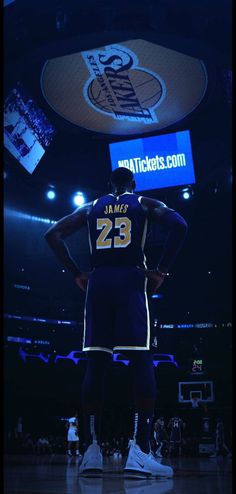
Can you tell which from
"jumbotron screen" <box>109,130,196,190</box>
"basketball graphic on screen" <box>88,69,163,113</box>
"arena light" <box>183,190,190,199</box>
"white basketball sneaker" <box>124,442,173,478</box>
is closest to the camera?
"white basketball sneaker" <box>124,442,173,478</box>

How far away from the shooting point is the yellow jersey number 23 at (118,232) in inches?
139

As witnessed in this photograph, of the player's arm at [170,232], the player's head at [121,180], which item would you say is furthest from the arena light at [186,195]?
the player's arm at [170,232]

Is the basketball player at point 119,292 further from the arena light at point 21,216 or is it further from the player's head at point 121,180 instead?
the arena light at point 21,216

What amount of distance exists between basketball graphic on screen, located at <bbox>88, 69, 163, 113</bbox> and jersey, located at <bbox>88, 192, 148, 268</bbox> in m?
9.29

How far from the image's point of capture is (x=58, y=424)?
22.0 meters

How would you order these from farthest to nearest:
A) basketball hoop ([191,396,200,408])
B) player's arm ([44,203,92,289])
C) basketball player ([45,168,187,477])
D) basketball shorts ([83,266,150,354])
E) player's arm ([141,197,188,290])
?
basketball hoop ([191,396,200,408]), player's arm ([44,203,92,289]), player's arm ([141,197,188,290]), basketball shorts ([83,266,150,354]), basketball player ([45,168,187,477])

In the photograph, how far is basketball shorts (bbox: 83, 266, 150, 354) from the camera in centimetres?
335

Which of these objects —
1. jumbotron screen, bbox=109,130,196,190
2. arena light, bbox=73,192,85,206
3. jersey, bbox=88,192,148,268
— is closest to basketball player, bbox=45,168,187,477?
jersey, bbox=88,192,148,268

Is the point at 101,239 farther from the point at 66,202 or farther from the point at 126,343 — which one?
the point at 66,202

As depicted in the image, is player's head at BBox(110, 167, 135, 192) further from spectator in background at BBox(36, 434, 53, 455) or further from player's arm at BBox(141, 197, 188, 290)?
spectator in background at BBox(36, 434, 53, 455)

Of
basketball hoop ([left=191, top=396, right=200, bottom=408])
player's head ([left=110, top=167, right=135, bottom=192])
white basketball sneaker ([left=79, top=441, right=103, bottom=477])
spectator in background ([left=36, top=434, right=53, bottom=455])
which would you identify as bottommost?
spectator in background ([left=36, top=434, right=53, bottom=455])

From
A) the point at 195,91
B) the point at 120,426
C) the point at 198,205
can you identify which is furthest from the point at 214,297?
the point at 195,91

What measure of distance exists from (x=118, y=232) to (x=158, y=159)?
12937 millimetres

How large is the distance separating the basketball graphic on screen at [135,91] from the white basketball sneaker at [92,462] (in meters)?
10.4
